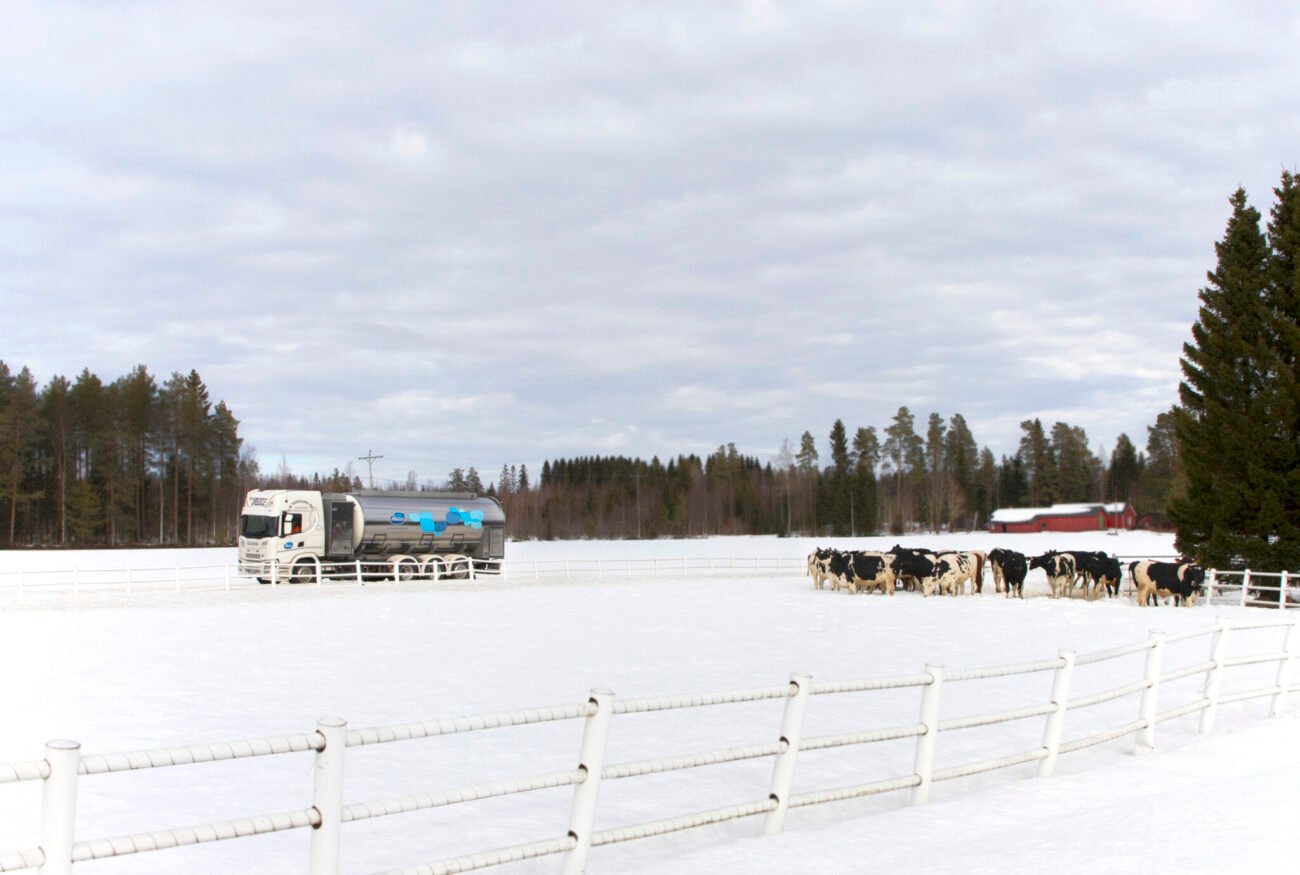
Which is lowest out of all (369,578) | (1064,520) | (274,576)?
(1064,520)

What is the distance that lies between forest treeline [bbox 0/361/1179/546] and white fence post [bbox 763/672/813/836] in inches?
2911

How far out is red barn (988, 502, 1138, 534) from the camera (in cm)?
12169

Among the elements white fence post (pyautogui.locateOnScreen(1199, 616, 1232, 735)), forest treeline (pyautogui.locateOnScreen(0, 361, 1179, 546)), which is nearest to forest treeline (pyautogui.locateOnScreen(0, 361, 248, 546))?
forest treeline (pyautogui.locateOnScreen(0, 361, 1179, 546))

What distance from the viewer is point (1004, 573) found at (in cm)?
3503

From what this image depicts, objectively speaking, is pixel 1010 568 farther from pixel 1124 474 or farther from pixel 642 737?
pixel 1124 474

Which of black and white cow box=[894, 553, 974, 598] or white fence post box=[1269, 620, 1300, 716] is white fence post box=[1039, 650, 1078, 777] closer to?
white fence post box=[1269, 620, 1300, 716]

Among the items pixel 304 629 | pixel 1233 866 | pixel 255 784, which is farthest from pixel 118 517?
pixel 1233 866

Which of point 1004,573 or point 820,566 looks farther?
point 820,566

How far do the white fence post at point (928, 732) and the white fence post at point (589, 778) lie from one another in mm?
2610

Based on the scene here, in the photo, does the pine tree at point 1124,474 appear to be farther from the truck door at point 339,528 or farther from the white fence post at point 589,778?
the white fence post at point 589,778

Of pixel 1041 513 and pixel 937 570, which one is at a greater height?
pixel 937 570

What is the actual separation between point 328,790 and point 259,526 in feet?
118

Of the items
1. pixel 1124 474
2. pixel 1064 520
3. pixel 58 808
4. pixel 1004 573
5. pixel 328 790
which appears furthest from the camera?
pixel 1124 474

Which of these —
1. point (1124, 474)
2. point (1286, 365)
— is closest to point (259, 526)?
point (1286, 365)
